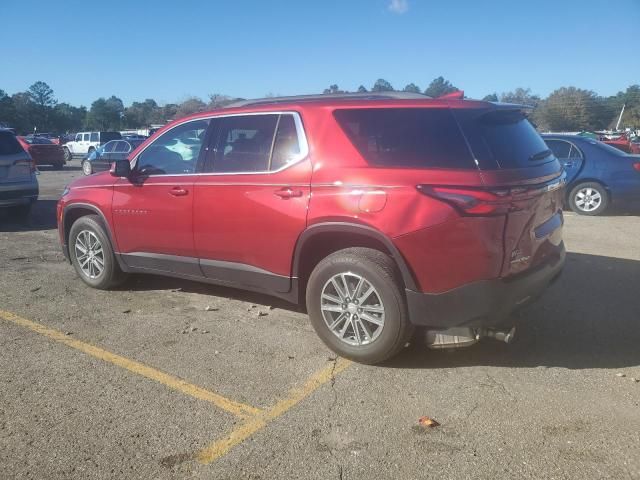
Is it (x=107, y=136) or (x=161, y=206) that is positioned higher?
(x=107, y=136)

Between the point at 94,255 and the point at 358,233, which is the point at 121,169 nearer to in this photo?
the point at 94,255

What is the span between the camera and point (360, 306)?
3.78 metres

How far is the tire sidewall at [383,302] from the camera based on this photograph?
3598 mm

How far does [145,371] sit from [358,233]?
1744 mm

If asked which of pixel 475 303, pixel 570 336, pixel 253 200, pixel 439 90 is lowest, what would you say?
pixel 570 336

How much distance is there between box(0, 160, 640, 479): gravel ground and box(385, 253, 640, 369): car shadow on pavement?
0.02 m

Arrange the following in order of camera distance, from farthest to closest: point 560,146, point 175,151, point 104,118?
1. point 104,118
2. point 560,146
3. point 175,151

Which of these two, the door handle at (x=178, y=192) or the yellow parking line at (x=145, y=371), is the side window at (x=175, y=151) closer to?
the door handle at (x=178, y=192)

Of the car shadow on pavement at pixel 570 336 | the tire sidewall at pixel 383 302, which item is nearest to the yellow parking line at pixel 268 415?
the tire sidewall at pixel 383 302

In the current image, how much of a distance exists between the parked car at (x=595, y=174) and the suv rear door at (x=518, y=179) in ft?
23.0

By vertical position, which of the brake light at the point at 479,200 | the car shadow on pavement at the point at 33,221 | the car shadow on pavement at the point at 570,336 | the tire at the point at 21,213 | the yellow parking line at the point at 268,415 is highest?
the brake light at the point at 479,200

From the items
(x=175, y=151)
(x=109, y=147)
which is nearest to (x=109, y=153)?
(x=109, y=147)

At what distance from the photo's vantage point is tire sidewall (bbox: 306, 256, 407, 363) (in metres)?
3.60

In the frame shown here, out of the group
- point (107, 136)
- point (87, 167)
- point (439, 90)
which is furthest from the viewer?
point (107, 136)
